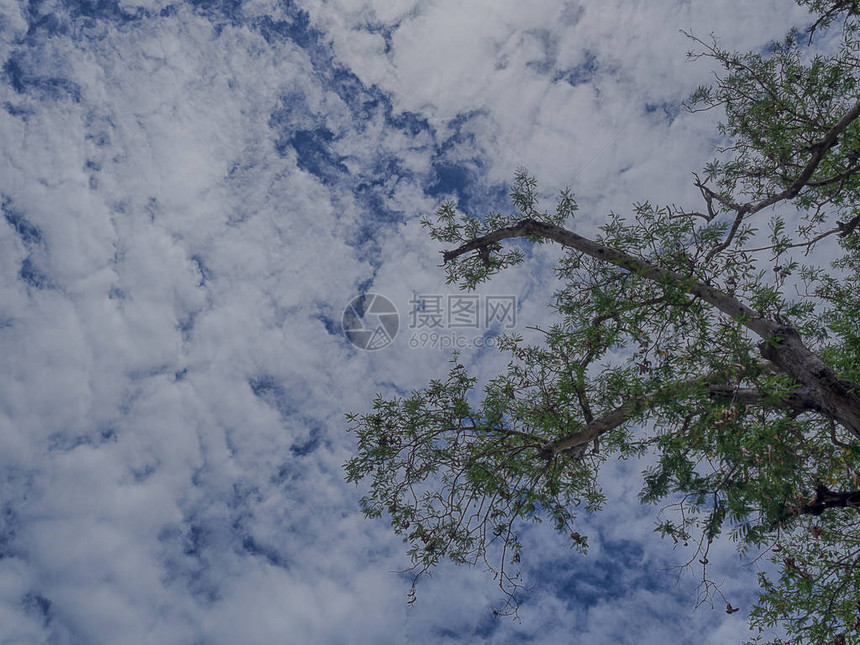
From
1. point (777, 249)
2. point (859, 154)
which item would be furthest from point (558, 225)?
point (859, 154)

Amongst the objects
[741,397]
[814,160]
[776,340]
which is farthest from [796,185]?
[741,397]

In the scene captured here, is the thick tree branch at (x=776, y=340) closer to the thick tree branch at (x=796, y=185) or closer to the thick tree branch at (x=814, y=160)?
the thick tree branch at (x=796, y=185)

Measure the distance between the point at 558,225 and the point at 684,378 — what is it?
2741 millimetres

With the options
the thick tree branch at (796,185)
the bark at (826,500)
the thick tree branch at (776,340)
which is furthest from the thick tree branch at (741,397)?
the thick tree branch at (796,185)

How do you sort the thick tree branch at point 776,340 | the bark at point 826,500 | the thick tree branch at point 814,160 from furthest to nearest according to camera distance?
the thick tree branch at point 814,160 → the thick tree branch at point 776,340 → the bark at point 826,500

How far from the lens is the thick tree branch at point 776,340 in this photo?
4043 mm

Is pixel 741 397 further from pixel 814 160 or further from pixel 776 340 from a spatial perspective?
pixel 814 160

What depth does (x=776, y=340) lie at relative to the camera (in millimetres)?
4355

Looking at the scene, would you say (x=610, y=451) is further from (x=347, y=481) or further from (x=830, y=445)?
(x=347, y=481)

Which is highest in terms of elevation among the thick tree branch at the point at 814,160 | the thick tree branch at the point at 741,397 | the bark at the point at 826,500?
the thick tree branch at the point at 814,160

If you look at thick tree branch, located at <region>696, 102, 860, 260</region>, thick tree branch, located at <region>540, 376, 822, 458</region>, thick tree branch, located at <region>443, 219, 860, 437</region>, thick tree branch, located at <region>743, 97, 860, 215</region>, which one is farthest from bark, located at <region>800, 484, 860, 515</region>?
thick tree branch, located at <region>743, 97, 860, 215</region>

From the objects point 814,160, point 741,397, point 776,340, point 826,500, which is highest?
point 814,160

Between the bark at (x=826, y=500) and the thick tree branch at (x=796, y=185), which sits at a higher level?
the thick tree branch at (x=796, y=185)

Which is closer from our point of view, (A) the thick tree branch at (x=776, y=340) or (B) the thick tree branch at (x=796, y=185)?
(A) the thick tree branch at (x=776, y=340)
